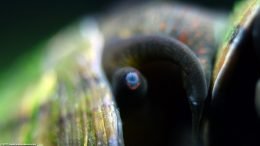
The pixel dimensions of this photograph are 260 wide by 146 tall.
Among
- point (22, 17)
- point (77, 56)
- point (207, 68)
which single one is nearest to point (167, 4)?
point (77, 56)

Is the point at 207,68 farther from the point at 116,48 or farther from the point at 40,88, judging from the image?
the point at 40,88

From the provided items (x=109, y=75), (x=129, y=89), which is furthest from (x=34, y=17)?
(x=129, y=89)

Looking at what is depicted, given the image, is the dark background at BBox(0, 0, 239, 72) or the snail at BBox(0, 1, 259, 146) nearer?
the snail at BBox(0, 1, 259, 146)

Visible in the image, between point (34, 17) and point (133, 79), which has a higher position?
point (34, 17)

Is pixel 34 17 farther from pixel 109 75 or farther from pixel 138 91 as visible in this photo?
pixel 138 91

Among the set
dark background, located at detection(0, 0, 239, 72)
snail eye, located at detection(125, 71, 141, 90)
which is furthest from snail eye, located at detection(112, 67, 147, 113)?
dark background, located at detection(0, 0, 239, 72)

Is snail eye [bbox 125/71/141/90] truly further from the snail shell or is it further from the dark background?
the dark background
